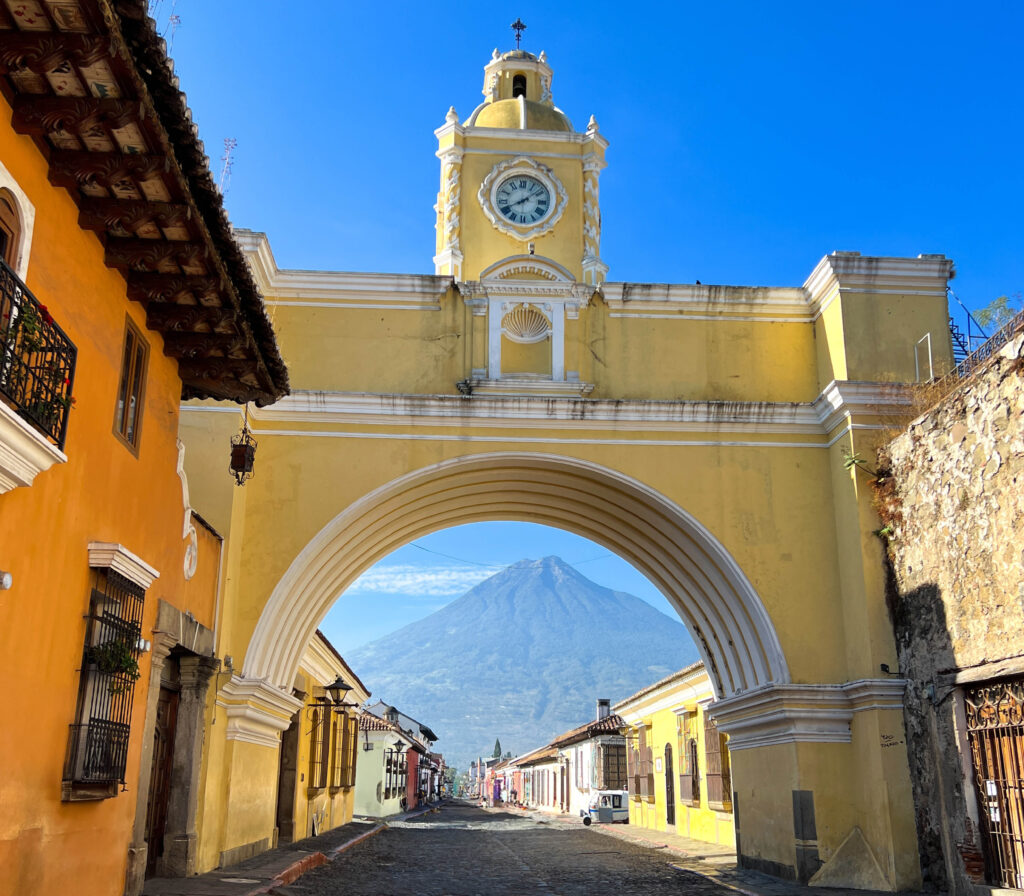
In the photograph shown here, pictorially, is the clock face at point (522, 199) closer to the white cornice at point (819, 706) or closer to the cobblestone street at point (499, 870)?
the white cornice at point (819, 706)

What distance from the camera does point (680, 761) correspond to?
20062 millimetres

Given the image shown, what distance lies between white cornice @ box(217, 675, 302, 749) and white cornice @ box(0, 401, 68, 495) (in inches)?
266

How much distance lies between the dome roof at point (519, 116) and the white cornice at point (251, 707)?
8624 mm

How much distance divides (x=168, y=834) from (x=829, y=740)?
720 cm

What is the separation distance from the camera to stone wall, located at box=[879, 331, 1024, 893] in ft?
30.3

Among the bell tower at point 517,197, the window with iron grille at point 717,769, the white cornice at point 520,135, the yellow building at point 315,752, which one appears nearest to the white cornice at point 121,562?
the bell tower at point 517,197

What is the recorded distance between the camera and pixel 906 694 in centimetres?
1125

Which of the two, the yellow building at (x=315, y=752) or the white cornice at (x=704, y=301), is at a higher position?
the white cornice at (x=704, y=301)

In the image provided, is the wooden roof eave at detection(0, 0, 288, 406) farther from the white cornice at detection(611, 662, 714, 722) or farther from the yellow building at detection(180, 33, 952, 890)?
the white cornice at detection(611, 662, 714, 722)

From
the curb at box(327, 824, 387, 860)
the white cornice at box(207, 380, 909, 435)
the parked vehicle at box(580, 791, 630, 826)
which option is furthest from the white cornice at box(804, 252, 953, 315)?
the parked vehicle at box(580, 791, 630, 826)

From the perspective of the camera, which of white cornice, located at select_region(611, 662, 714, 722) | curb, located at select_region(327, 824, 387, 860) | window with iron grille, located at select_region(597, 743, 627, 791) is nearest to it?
curb, located at select_region(327, 824, 387, 860)

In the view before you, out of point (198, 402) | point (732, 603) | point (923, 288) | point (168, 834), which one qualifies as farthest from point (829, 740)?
point (198, 402)

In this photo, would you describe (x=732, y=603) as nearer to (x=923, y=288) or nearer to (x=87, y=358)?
(x=923, y=288)

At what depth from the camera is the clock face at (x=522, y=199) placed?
580 inches
